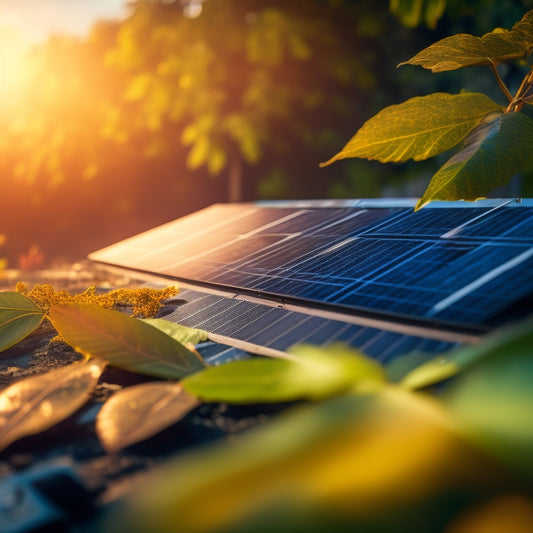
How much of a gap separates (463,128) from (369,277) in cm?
56

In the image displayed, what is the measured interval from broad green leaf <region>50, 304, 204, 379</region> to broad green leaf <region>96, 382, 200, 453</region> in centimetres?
7

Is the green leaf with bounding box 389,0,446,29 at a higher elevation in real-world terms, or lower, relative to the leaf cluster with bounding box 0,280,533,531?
higher

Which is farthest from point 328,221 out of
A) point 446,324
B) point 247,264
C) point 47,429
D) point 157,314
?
point 47,429

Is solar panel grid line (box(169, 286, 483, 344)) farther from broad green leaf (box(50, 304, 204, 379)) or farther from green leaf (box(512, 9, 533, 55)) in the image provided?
green leaf (box(512, 9, 533, 55))

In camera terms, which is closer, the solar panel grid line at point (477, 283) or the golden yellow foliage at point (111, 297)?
the solar panel grid line at point (477, 283)

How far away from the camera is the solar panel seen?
4.56 ft

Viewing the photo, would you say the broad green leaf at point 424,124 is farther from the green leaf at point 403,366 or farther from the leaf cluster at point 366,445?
the leaf cluster at point 366,445

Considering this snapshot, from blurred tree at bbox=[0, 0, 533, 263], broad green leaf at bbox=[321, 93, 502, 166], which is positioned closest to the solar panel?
broad green leaf at bbox=[321, 93, 502, 166]

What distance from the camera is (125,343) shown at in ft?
3.94

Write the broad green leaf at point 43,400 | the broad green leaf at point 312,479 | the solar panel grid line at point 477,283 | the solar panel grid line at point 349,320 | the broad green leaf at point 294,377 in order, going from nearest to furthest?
the broad green leaf at point 312,479
the broad green leaf at point 294,377
the broad green leaf at point 43,400
the solar panel grid line at point 349,320
the solar panel grid line at point 477,283

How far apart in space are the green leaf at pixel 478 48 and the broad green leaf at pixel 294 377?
3.36ft

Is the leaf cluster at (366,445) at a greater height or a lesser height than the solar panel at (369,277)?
greater

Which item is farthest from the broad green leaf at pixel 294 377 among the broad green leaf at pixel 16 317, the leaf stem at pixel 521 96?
the leaf stem at pixel 521 96

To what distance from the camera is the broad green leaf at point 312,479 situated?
0.36 meters
